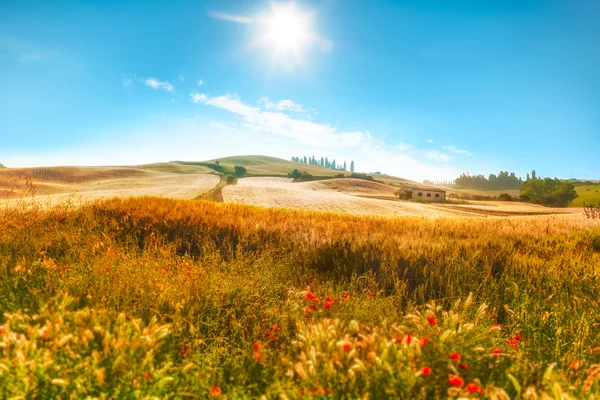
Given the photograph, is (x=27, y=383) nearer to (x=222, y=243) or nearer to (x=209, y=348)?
(x=209, y=348)

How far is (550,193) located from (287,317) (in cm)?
11138

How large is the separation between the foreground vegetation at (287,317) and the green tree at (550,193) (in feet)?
298

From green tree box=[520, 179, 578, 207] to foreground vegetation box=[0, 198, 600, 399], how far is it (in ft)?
298

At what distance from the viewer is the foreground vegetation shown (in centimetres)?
199

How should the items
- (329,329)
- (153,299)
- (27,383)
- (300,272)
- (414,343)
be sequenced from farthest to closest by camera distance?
(300,272), (153,299), (329,329), (414,343), (27,383)

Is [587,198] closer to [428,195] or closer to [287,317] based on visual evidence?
[428,195]

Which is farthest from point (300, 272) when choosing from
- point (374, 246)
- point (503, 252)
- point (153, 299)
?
point (503, 252)

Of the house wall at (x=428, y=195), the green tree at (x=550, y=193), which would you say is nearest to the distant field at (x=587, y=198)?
the green tree at (x=550, y=193)

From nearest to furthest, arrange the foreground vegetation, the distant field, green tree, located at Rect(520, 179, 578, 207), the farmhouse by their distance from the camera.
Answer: the foreground vegetation, the farmhouse, green tree, located at Rect(520, 179, 578, 207), the distant field

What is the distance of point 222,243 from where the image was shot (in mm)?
6246

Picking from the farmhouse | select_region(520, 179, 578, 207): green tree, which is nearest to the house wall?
the farmhouse

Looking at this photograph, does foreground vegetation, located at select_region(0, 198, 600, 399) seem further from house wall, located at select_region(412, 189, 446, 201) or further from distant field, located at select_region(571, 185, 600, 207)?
distant field, located at select_region(571, 185, 600, 207)

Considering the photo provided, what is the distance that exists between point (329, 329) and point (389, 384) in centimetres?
57

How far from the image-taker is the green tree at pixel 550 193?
77.4m
